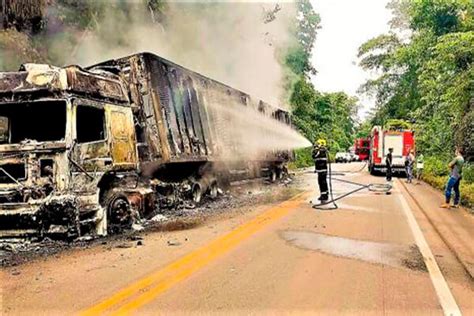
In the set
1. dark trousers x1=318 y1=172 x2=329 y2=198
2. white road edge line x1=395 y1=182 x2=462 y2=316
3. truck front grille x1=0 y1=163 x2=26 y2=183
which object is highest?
truck front grille x1=0 y1=163 x2=26 y2=183

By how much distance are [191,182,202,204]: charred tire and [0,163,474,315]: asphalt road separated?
4419mm

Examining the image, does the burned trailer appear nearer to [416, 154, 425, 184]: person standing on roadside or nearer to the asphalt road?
the asphalt road

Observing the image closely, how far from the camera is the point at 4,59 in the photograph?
51.8ft

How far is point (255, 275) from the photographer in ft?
19.0

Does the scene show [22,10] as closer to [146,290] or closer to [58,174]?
[58,174]

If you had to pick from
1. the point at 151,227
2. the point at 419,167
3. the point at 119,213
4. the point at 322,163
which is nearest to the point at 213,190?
the point at 322,163

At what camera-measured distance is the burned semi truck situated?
7980mm

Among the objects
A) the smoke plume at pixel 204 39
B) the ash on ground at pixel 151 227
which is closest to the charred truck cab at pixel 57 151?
the ash on ground at pixel 151 227

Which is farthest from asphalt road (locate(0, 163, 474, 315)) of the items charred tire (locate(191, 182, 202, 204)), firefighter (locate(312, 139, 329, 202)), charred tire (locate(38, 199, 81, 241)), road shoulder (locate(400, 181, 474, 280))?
charred tire (locate(191, 182, 202, 204))

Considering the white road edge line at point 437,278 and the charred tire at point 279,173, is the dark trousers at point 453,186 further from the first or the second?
the charred tire at point 279,173

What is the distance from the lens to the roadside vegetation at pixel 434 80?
1766 centimetres

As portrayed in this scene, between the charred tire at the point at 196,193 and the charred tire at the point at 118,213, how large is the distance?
401 centimetres

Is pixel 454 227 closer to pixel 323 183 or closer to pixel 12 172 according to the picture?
pixel 323 183

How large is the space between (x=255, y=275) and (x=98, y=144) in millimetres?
4452
